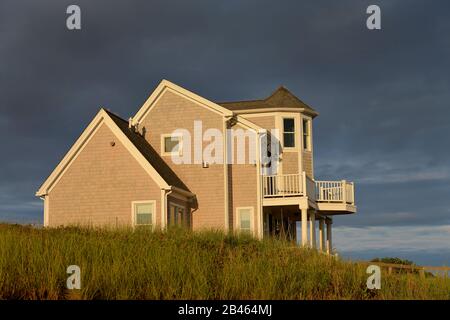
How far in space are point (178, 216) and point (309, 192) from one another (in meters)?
6.92

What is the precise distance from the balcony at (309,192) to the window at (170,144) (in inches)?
191

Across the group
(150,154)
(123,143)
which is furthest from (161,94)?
(123,143)

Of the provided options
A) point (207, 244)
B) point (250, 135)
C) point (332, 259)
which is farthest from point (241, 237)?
point (250, 135)

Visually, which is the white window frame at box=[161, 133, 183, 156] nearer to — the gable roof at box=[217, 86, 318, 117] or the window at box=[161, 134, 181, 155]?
the window at box=[161, 134, 181, 155]

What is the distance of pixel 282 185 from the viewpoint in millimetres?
34250

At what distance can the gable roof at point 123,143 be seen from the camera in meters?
31.8

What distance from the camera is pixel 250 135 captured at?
34.3 m

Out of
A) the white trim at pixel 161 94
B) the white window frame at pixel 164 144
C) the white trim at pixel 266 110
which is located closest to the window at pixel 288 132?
the white trim at pixel 266 110

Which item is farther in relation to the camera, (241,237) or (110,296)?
(241,237)

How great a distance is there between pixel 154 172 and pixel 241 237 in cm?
693

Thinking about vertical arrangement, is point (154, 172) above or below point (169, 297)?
above

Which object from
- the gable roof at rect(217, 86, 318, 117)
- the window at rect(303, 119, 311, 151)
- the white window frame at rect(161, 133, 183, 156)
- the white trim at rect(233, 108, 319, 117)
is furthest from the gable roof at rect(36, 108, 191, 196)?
the window at rect(303, 119, 311, 151)
